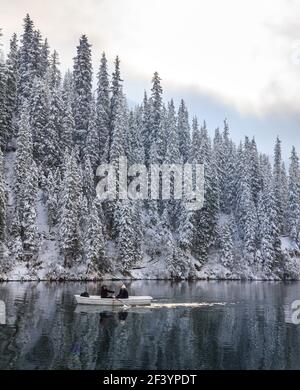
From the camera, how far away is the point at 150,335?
101ft

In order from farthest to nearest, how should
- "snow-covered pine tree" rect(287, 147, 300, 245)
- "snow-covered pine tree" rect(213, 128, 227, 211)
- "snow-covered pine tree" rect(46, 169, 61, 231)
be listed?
"snow-covered pine tree" rect(213, 128, 227, 211) → "snow-covered pine tree" rect(287, 147, 300, 245) → "snow-covered pine tree" rect(46, 169, 61, 231)

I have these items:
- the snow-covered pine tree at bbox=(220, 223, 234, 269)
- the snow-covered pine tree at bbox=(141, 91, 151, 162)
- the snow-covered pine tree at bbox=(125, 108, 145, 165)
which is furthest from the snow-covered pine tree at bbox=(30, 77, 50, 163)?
the snow-covered pine tree at bbox=(220, 223, 234, 269)

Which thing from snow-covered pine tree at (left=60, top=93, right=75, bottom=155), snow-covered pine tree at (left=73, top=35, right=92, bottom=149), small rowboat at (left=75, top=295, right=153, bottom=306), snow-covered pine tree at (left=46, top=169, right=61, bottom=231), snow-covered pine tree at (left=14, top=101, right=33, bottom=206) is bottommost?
small rowboat at (left=75, top=295, right=153, bottom=306)

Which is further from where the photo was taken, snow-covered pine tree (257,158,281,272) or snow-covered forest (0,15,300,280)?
snow-covered pine tree (257,158,281,272)

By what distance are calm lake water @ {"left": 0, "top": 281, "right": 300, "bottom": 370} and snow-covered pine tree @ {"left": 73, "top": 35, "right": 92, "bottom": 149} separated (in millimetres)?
42052

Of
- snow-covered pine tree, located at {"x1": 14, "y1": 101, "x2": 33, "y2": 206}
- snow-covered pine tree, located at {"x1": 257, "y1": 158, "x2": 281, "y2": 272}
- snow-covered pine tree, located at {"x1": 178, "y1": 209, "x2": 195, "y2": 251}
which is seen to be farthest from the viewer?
snow-covered pine tree, located at {"x1": 257, "y1": 158, "x2": 281, "y2": 272}

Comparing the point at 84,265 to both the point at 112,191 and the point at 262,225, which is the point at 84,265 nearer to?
the point at 112,191

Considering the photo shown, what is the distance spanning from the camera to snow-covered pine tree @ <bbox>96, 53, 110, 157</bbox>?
282ft

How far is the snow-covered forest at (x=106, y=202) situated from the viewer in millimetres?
69438

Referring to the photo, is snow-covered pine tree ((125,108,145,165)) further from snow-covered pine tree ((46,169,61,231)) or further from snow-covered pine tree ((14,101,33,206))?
snow-covered pine tree ((14,101,33,206))

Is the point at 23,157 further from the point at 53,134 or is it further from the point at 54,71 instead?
the point at 54,71

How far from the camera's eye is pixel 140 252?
77.8m
